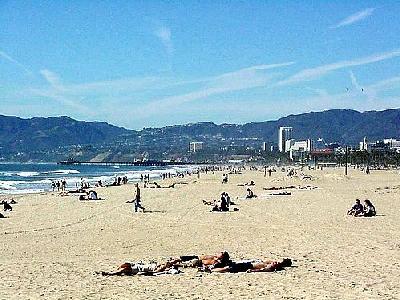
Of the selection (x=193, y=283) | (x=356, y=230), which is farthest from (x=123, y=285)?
(x=356, y=230)

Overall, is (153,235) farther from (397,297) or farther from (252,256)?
(397,297)

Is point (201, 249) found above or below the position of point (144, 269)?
below

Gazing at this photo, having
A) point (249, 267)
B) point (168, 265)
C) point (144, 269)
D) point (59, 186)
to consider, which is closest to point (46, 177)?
point (59, 186)

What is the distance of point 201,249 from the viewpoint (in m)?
14.4

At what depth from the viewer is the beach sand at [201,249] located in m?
9.33

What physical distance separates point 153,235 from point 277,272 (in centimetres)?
706

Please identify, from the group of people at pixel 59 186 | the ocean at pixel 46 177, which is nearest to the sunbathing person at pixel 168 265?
the group of people at pixel 59 186

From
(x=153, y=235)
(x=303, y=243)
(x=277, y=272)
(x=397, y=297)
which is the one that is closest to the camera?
(x=397, y=297)

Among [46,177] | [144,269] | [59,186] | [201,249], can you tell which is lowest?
[46,177]

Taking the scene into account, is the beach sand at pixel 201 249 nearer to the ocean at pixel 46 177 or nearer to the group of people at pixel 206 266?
the group of people at pixel 206 266

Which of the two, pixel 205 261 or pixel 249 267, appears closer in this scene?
pixel 249 267

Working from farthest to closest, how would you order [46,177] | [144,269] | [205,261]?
[46,177] < [205,261] < [144,269]

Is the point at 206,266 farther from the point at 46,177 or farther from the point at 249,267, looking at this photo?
the point at 46,177

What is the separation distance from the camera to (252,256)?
12906 millimetres
